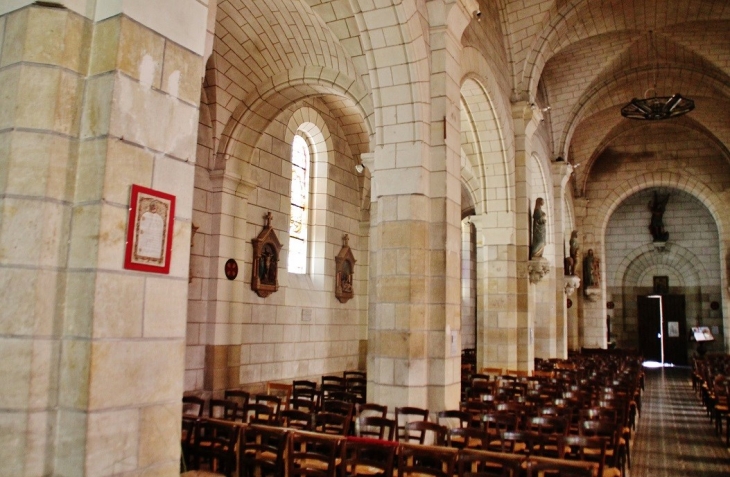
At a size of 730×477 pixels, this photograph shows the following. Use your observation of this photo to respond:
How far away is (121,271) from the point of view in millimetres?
2861

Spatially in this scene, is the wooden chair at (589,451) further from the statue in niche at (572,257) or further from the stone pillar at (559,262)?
the statue in niche at (572,257)

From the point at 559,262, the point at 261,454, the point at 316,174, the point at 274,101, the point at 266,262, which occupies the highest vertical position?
the point at 274,101

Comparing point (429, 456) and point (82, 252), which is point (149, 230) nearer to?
point (82, 252)

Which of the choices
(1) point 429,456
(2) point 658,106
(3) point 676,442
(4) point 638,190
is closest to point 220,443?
(1) point 429,456

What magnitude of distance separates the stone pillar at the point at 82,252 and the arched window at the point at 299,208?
9539 millimetres

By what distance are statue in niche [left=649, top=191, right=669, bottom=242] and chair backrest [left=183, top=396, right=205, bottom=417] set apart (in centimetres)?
2222

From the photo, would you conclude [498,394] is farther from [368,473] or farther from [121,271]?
[121,271]

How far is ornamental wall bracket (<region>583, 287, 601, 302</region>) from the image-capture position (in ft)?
77.6

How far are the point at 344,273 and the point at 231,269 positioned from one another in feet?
12.7

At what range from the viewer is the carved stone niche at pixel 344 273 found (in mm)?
13422

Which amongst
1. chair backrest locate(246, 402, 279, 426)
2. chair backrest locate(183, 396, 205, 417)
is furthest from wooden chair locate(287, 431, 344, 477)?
chair backrest locate(183, 396, 205, 417)

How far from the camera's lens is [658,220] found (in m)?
25.7

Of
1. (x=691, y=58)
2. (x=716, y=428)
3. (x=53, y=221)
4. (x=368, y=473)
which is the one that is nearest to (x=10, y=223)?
(x=53, y=221)

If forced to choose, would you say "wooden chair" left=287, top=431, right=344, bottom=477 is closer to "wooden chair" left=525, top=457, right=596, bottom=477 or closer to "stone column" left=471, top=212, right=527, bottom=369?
"wooden chair" left=525, top=457, right=596, bottom=477
